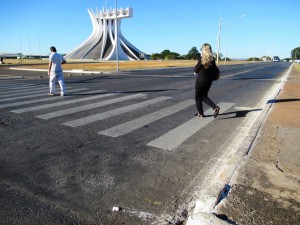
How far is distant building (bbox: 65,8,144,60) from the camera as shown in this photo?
10319 cm

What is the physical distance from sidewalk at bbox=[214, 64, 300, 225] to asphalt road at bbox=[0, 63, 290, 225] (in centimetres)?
50

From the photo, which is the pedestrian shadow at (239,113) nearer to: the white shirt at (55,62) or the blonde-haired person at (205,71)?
the blonde-haired person at (205,71)

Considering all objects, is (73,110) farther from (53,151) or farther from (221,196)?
(221,196)

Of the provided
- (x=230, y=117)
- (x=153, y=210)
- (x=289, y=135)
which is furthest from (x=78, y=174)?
(x=230, y=117)

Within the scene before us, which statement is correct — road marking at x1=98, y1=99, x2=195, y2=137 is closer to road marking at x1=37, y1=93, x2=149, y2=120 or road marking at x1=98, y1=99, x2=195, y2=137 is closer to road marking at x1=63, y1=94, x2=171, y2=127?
road marking at x1=63, y1=94, x2=171, y2=127

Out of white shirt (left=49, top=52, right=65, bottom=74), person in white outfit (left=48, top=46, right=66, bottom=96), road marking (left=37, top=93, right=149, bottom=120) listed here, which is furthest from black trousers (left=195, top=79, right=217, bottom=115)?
white shirt (left=49, top=52, right=65, bottom=74)

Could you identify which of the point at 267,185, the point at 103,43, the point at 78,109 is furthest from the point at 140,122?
the point at 103,43

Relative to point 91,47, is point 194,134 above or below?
below

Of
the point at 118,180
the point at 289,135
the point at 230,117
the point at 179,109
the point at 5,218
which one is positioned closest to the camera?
the point at 5,218

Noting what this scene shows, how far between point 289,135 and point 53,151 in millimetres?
4327

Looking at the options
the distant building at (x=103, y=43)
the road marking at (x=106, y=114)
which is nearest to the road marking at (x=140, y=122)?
the road marking at (x=106, y=114)

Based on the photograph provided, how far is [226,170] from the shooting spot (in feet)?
11.8

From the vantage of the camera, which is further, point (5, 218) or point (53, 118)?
point (53, 118)

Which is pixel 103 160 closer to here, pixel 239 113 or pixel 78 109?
pixel 78 109
